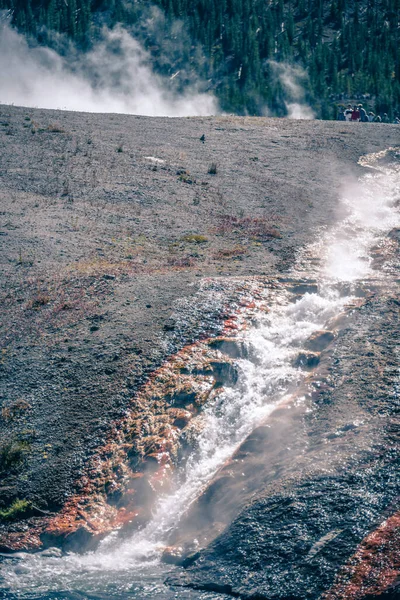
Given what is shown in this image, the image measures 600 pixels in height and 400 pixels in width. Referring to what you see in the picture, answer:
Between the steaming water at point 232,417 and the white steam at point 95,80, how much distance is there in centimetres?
3874

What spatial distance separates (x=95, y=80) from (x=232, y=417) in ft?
186

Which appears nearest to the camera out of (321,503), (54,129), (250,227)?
(321,503)

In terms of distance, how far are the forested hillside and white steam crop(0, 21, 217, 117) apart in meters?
1.67

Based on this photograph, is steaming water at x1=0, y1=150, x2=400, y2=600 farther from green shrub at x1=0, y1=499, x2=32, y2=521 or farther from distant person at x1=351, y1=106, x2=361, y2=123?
distant person at x1=351, y1=106, x2=361, y2=123

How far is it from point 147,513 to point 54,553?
5.77 ft

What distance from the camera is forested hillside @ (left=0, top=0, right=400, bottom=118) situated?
192 ft

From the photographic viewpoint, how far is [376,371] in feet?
47.5

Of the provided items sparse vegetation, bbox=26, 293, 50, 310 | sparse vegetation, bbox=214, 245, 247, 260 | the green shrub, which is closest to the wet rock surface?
the green shrub

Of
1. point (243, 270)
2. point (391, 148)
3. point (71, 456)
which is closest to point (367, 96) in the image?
point (391, 148)

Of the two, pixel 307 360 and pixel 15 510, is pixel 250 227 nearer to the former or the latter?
pixel 307 360

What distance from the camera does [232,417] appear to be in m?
14.5

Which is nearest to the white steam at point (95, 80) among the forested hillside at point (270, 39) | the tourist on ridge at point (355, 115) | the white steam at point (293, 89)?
the forested hillside at point (270, 39)

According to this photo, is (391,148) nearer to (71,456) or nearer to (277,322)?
(277,322)

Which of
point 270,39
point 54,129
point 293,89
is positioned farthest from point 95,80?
point 54,129
